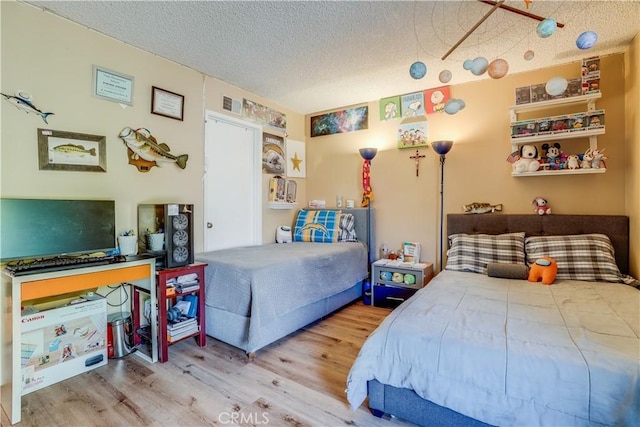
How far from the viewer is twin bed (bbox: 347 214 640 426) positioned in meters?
1.09

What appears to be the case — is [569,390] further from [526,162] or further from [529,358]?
[526,162]

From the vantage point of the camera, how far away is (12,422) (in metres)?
1.50

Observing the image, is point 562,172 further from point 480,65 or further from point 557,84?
point 480,65

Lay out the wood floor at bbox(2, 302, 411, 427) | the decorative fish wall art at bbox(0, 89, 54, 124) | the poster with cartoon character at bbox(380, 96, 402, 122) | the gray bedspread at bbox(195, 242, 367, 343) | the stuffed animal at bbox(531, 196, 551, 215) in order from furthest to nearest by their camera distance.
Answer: the poster with cartoon character at bbox(380, 96, 402, 122)
the stuffed animal at bbox(531, 196, 551, 215)
the gray bedspread at bbox(195, 242, 367, 343)
the decorative fish wall art at bbox(0, 89, 54, 124)
the wood floor at bbox(2, 302, 411, 427)

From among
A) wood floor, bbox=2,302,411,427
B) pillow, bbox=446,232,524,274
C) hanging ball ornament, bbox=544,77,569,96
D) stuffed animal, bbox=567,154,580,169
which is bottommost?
wood floor, bbox=2,302,411,427

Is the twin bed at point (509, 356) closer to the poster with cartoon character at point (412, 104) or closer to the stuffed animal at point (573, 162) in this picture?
the stuffed animal at point (573, 162)

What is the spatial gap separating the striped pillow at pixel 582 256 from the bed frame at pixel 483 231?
0.14 meters

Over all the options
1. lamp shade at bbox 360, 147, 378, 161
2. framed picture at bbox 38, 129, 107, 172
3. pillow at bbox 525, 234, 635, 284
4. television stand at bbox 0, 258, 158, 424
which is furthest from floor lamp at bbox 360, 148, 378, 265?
framed picture at bbox 38, 129, 107, 172

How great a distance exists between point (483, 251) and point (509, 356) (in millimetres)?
1626

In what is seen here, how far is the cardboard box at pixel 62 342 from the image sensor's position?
1750 millimetres

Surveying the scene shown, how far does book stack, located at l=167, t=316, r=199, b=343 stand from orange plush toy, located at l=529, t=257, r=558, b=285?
266cm

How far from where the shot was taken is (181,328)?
2234mm

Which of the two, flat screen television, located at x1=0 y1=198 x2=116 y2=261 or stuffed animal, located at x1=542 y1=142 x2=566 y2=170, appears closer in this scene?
flat screen television, located at x1=0 y1=198 x2=116 y2=261

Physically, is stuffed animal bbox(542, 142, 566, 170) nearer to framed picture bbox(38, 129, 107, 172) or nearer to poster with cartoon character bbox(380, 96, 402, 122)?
poster with cartoon character bbox(380, 96, 402, 122)
